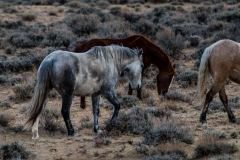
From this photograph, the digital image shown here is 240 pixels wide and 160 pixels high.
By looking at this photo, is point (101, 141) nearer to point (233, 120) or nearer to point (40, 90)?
point (40, 90)

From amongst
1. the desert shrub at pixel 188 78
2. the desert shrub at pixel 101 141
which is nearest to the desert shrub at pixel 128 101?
the desert shrub at pixel 188 78

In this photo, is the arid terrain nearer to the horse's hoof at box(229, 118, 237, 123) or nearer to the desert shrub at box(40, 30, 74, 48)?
the desert shrub at box(40, 30, 74, 48)

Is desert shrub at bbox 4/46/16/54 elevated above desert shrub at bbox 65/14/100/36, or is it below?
below

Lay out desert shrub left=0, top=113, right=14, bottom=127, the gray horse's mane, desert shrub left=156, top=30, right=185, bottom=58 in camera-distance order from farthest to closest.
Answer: desert shrub left=156, top=30, right=185, bottom=58 < desert shrub left=0, top=113, right=14, bottom=127 < the gray horse's mane

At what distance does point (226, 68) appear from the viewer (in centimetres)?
812

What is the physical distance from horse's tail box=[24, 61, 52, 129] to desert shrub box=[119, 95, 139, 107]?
3.18 metres

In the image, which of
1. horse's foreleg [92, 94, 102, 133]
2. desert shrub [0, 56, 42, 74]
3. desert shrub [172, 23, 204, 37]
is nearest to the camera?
horse's foreleg [92, 94, 102, 133]

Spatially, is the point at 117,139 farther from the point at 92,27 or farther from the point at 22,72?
the point at 92,27

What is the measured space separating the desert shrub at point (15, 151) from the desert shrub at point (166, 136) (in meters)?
1.95

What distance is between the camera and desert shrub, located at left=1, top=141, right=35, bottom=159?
6.25 metres

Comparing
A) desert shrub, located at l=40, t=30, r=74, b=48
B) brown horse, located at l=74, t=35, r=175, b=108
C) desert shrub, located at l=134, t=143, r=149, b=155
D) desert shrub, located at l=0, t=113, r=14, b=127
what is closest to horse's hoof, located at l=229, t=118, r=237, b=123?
brown horse, located at l=74, t=35, r=175, b=108

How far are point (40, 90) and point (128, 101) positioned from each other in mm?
3496

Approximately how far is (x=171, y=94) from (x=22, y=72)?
5.56 meters

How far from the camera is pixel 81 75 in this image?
723 centimetres
